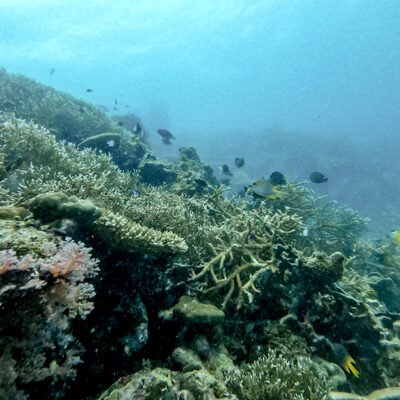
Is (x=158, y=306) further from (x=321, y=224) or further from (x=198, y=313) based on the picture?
(x=321, y=224)

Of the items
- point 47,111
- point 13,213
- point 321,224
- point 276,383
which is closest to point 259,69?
point 47,111

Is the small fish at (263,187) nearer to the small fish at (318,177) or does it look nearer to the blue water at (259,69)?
the small fish at (318,177)

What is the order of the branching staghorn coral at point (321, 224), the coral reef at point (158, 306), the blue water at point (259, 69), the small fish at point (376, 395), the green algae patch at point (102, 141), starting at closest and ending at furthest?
the coral reef at point (158, 306), the small fish at point (376, 395), the branching staghorn coral at point (321, 224), the green algae patch at point (102, 141), the blue water at point (259, 69)

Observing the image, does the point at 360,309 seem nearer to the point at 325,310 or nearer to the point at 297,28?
the point at 325,310

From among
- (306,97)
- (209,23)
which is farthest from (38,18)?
(306,97)

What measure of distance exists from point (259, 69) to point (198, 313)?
13684 cm

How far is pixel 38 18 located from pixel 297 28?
74.9m

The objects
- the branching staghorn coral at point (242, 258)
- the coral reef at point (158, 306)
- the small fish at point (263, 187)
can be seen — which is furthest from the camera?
the small fish at point (263, 187)

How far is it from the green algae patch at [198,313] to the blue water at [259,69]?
1792cm

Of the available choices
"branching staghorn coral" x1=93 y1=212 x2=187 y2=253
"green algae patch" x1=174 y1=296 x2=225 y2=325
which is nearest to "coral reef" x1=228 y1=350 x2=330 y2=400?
"green algae patch" x1=174 y1=296 x2=225 y2=325

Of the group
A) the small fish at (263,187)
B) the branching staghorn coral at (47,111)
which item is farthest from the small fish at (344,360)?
the branching staghorn coral at (47,111)

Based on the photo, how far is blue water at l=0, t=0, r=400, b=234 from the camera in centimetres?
3269

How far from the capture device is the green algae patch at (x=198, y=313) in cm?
266

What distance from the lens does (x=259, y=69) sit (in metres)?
115
